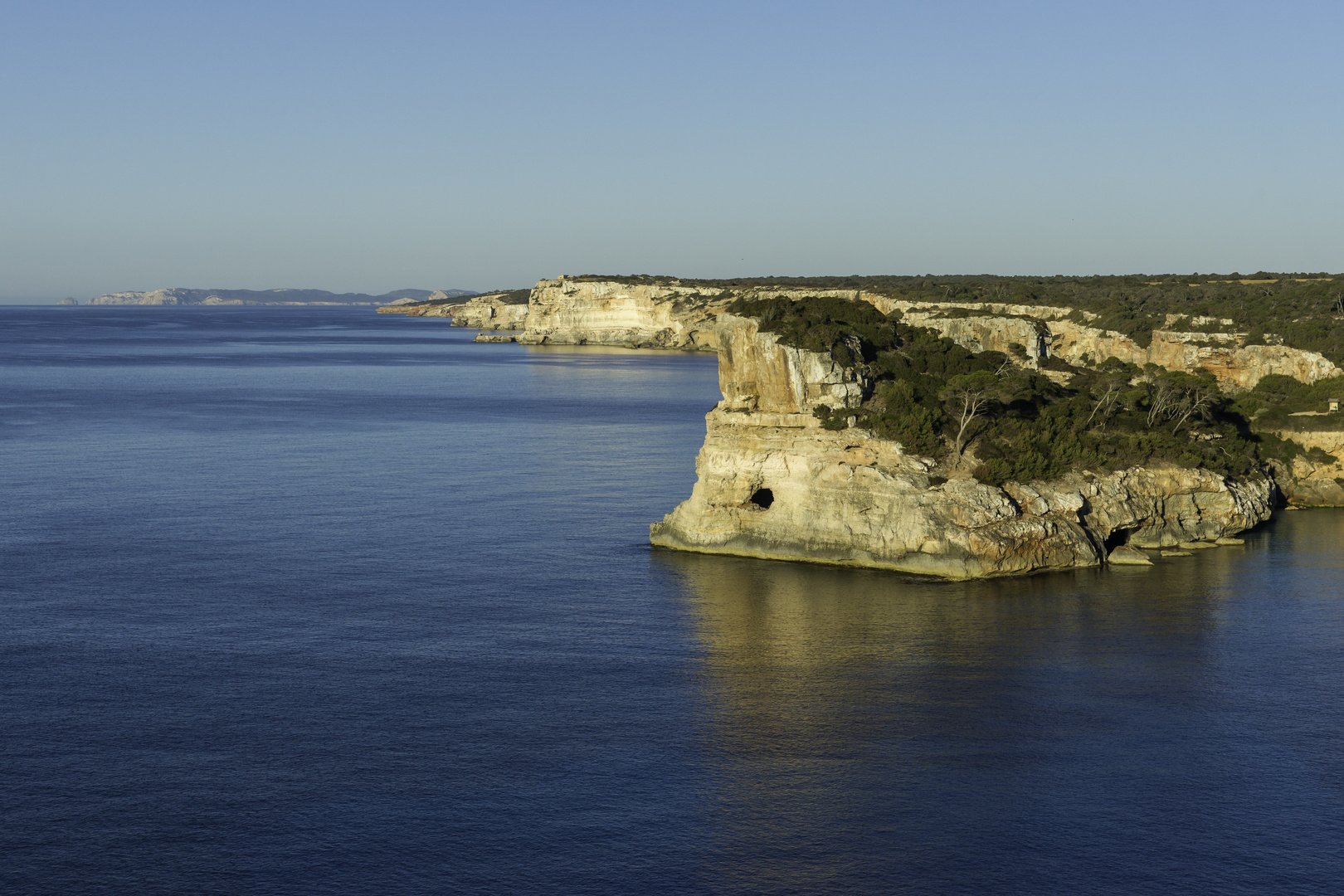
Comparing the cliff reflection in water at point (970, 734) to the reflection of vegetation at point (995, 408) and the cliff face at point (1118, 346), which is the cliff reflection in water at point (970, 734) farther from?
the cliff face at point (1118, 346)

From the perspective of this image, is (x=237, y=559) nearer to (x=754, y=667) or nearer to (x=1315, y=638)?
(x=754, y=667)

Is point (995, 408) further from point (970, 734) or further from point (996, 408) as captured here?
point (970, 734)

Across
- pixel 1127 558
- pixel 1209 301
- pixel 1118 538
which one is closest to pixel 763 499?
pixel 1118 538

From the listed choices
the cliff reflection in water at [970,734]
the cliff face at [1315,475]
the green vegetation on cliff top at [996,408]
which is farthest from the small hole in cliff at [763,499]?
the cliff face at [1315,475]

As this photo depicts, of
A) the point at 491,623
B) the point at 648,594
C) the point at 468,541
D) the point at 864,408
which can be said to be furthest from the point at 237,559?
the point at 864,408

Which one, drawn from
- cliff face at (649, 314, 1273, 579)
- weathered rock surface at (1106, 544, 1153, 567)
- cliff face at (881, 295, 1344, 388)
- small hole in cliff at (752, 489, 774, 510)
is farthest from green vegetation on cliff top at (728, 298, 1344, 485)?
cliff face at (881, 295, 1344, 388)

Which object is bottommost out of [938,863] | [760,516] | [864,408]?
[938,863]
